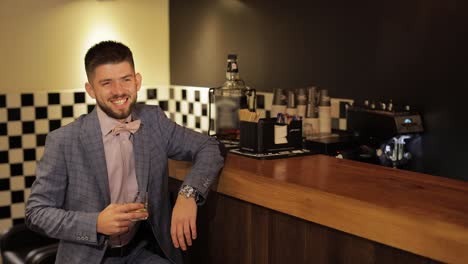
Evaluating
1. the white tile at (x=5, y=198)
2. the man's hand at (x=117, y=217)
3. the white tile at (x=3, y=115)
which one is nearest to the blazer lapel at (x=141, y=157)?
the man's hand at (x=117, y=217)

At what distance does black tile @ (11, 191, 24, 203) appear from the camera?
400 cm

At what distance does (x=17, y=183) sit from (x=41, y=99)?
58 cm

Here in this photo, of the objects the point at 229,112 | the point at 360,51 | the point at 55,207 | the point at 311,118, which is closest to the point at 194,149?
the point at 55,207

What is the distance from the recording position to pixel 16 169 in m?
3.99

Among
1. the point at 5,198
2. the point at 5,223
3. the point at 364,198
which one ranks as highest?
the point at 364,198

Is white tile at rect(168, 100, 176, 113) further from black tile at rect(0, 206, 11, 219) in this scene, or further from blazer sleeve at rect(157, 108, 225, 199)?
blazer sleeve at rect(157, 108, 225, 199)

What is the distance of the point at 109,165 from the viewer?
7.07ft

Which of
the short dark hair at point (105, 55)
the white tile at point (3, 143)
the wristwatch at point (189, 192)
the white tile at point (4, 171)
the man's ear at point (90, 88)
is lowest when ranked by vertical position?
the white tile at point (4, 171)

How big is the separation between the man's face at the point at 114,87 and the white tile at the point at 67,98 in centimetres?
205

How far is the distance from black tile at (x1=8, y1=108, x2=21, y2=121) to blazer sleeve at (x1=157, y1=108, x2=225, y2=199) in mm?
1947

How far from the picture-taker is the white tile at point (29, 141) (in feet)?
13.1

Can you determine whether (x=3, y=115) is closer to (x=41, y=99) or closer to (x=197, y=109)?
(x=41, y=99)

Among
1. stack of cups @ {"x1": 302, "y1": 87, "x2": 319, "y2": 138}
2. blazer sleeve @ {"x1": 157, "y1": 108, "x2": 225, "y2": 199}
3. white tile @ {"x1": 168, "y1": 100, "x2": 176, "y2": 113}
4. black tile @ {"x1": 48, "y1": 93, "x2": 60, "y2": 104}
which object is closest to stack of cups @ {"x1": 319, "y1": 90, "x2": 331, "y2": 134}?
stack of cups @ {"x1": 302, "y1": 87, "x2": 319, "y2": 138}

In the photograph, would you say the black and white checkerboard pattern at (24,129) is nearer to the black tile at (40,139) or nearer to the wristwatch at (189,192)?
the black tile at (40,139)
